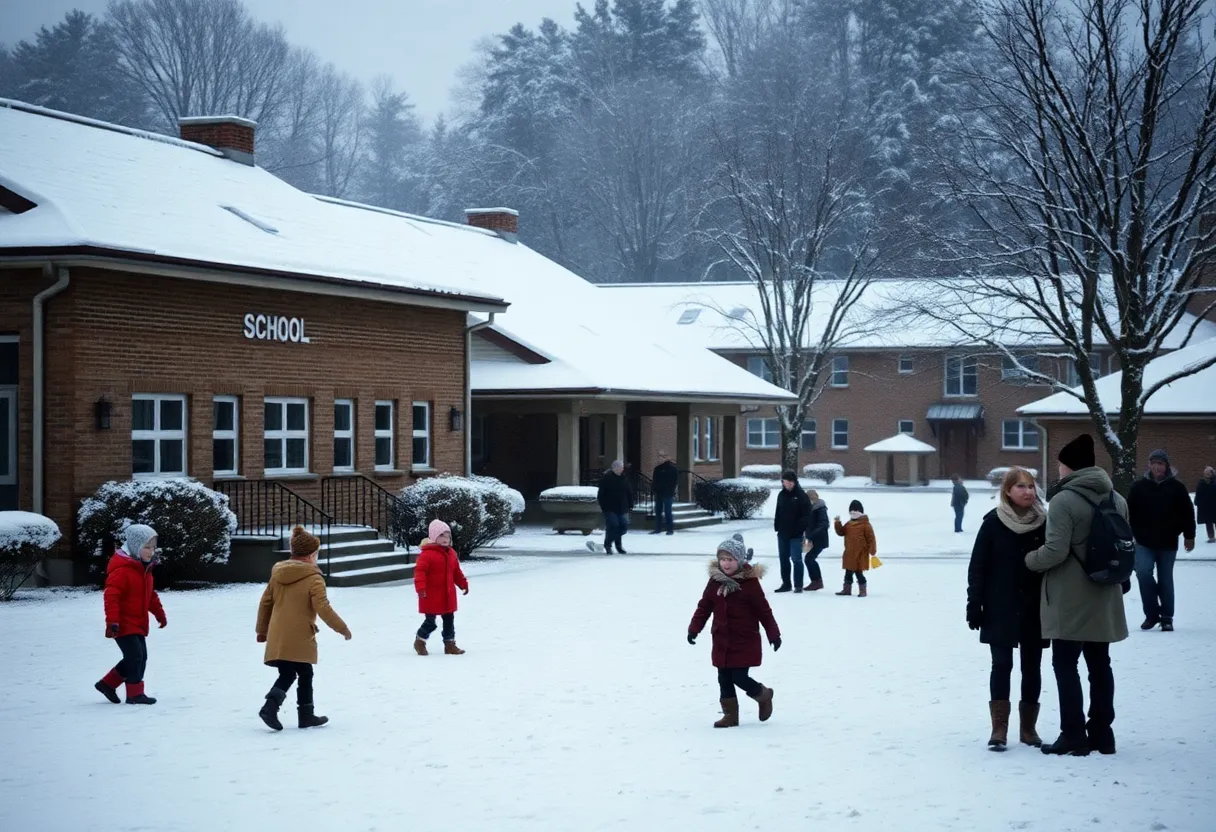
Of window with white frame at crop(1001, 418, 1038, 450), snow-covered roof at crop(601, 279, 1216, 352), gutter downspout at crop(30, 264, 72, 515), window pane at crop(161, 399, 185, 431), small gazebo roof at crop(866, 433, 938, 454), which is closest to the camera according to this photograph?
gutter downspout at crop(30, 264, 72, 515)

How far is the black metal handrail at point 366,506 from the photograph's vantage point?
2578 cm

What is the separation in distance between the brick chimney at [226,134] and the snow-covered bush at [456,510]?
30.9ft

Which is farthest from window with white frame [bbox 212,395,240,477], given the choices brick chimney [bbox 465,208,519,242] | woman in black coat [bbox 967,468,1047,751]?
brick chimney [bbox 465,208,519,242]

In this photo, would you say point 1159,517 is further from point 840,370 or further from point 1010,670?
point 840,370

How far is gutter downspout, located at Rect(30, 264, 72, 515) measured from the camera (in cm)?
2103

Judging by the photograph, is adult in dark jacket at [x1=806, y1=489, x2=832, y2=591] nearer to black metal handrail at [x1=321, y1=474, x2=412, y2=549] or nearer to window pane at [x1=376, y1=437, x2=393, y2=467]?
black metal handrail at [x1=321, y1=474, x2=412, y2=549]

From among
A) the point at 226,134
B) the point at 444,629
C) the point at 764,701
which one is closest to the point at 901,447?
the point at 226,134

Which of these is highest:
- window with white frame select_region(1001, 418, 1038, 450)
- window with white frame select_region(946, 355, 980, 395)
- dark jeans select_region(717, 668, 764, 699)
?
window with white frame select_region(946, 355, 980, 395)

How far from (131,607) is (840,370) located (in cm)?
5464

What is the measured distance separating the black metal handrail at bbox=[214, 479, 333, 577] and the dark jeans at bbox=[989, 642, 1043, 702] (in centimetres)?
1449

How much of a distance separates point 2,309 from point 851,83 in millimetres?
65645

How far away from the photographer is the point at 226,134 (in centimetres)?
3234

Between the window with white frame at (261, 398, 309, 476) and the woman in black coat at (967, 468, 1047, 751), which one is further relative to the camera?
the window with white frame at (261, 398, 309, 476)

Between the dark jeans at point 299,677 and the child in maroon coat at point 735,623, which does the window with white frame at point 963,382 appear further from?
the dark jeans at point 299,677
